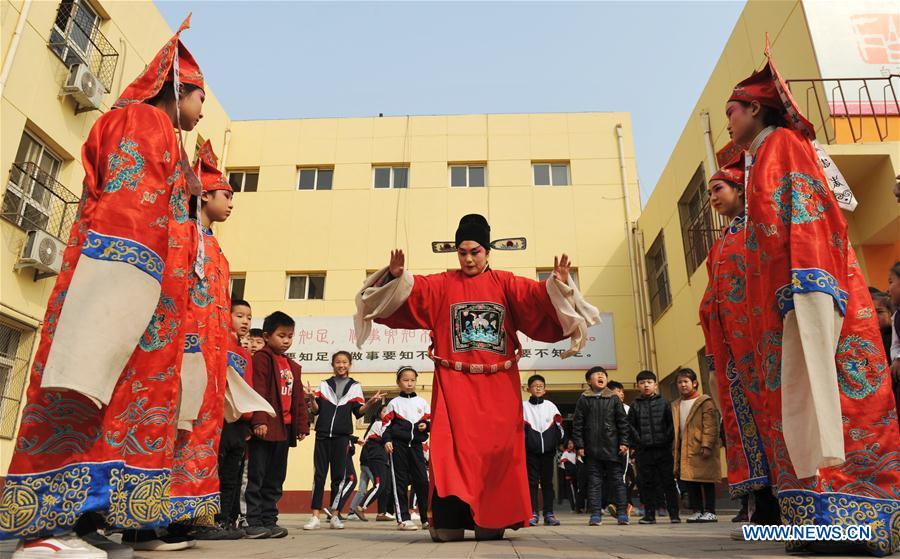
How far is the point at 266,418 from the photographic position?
15.8ft

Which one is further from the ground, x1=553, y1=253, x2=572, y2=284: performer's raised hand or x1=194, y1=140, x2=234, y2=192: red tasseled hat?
x1=194, y1=140, x2=234, y2=192: red tasseled hat

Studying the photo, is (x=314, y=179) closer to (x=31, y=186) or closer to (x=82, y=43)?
(x=82, y=43)

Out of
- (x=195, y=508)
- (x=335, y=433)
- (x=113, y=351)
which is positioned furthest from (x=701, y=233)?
(x=113, y=351)

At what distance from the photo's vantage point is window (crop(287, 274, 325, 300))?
47.7 ft

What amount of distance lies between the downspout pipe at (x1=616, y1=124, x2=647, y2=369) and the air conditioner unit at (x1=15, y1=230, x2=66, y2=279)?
35.2 ft

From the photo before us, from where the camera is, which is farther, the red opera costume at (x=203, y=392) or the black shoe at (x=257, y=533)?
the black shoe at (x=257, y=533)

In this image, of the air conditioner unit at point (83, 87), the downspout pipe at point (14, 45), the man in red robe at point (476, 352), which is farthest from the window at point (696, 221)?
the downspout pipe at point (14, 45)

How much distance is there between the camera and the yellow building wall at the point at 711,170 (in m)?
7.15

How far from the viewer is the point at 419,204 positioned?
1511cm

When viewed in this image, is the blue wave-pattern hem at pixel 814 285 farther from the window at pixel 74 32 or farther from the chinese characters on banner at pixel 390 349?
the window at pixel 74 32

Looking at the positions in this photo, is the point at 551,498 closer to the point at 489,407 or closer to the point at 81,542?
the point at 489,407

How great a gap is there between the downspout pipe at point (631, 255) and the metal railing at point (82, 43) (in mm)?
10692

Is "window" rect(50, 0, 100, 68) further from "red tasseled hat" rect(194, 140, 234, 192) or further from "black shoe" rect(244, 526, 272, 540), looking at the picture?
"black shoe" rect(244, 526, 272, 540)

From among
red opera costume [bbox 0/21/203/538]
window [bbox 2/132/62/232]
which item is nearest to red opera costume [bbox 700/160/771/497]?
red opera costume [bbox 0/21/203/538]
